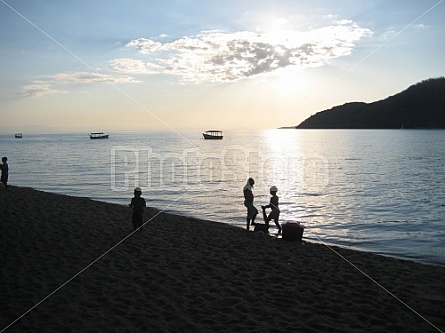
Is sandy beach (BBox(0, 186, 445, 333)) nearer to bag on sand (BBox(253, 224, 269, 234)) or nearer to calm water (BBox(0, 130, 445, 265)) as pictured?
bag on sand (BBox(253, 224, 269, 234))

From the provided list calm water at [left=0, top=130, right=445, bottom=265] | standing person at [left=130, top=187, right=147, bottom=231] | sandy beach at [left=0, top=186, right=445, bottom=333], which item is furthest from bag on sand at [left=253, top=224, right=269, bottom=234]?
standing person at [left=130, top=187, right=147, bottom=231]

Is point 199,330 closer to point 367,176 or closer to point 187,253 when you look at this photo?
point 187,253

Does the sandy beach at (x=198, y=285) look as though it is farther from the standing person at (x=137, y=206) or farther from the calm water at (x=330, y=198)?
the calm water at (x=330, y=198)

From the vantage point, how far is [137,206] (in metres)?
11.7

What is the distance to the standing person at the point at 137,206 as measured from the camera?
456 inches

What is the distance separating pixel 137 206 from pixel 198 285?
489 cm

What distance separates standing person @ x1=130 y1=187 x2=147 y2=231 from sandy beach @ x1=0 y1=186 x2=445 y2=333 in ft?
1.17

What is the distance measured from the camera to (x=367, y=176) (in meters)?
36.8

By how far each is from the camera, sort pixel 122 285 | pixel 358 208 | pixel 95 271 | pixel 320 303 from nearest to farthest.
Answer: pixel 320 303 → pixel 122 285 → pixel 95 271 → pixel 358 208

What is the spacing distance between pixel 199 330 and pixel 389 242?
34.4 ft

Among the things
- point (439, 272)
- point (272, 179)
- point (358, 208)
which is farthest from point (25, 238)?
Answer: point (272, 179)

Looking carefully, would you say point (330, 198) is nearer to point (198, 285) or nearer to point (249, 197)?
point (249, 197)

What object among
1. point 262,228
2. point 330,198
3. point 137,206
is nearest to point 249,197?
point 262,228

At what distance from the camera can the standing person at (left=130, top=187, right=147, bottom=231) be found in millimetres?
11570
